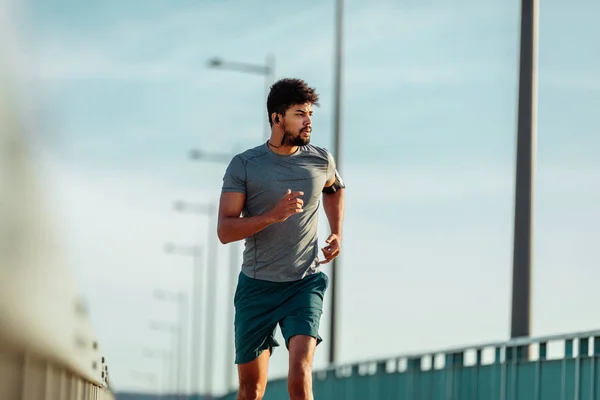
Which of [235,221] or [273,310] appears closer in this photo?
[235,221]

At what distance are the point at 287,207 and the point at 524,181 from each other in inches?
374

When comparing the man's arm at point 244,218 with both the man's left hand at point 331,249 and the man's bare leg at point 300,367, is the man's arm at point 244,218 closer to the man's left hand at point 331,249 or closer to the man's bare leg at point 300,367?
the man's left hand at point 331,249

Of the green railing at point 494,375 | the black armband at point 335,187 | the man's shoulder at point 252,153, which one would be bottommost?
the green railing at point 494,375

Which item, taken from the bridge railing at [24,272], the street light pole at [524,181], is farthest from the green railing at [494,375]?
the bridge railing at [24,272]

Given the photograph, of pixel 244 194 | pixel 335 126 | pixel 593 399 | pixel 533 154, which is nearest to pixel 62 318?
pixel 244 194

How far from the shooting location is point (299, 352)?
7.29 m

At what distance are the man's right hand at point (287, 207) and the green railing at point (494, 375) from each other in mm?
5138

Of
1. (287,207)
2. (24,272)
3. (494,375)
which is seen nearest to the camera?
(24,272)

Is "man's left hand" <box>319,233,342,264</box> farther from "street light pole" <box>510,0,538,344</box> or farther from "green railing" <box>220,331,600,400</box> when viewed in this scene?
"street light pole" <box>510,0,538,344</box>

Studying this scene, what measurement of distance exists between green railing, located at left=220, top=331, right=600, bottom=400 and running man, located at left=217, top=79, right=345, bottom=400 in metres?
4.40

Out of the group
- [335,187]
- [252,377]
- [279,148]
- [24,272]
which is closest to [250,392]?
[252,377]

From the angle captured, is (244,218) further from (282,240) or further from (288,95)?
(288,95)

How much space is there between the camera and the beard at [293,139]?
723 cm

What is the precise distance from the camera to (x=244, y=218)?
701cm
